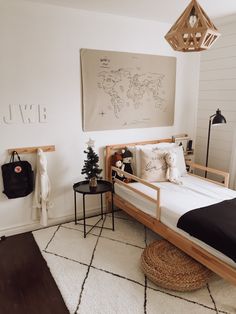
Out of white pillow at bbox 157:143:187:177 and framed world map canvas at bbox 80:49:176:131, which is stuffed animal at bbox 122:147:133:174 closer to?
framed world map canvas at bbox 80:49:176:131

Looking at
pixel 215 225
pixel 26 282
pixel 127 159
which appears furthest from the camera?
pixel 127 159

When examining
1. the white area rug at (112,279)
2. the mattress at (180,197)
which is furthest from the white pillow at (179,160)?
the white area rug at (112,279)

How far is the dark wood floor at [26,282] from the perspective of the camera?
78.5 inches

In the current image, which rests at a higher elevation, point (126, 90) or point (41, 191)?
point (126, 90)

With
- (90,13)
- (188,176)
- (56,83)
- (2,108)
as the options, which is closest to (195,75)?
(188,176)

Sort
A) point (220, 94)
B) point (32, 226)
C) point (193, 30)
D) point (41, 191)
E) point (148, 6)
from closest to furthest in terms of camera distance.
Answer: point (193, 30), point (148, 6), point (41, 191), point (32, 226), point (220, 94)

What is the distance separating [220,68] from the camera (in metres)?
3.63

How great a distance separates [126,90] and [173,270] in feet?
7.24

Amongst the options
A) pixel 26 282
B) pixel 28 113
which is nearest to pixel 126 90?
pixel 28 113

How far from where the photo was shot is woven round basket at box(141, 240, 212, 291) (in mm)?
2055

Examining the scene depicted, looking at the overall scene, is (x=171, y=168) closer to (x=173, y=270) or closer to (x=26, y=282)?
(x=173, y=270)

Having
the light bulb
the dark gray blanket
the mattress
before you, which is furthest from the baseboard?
the light bulb

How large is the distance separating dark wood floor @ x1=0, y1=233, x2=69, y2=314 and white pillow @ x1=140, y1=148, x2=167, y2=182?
4.89ft

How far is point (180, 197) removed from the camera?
276 cm
